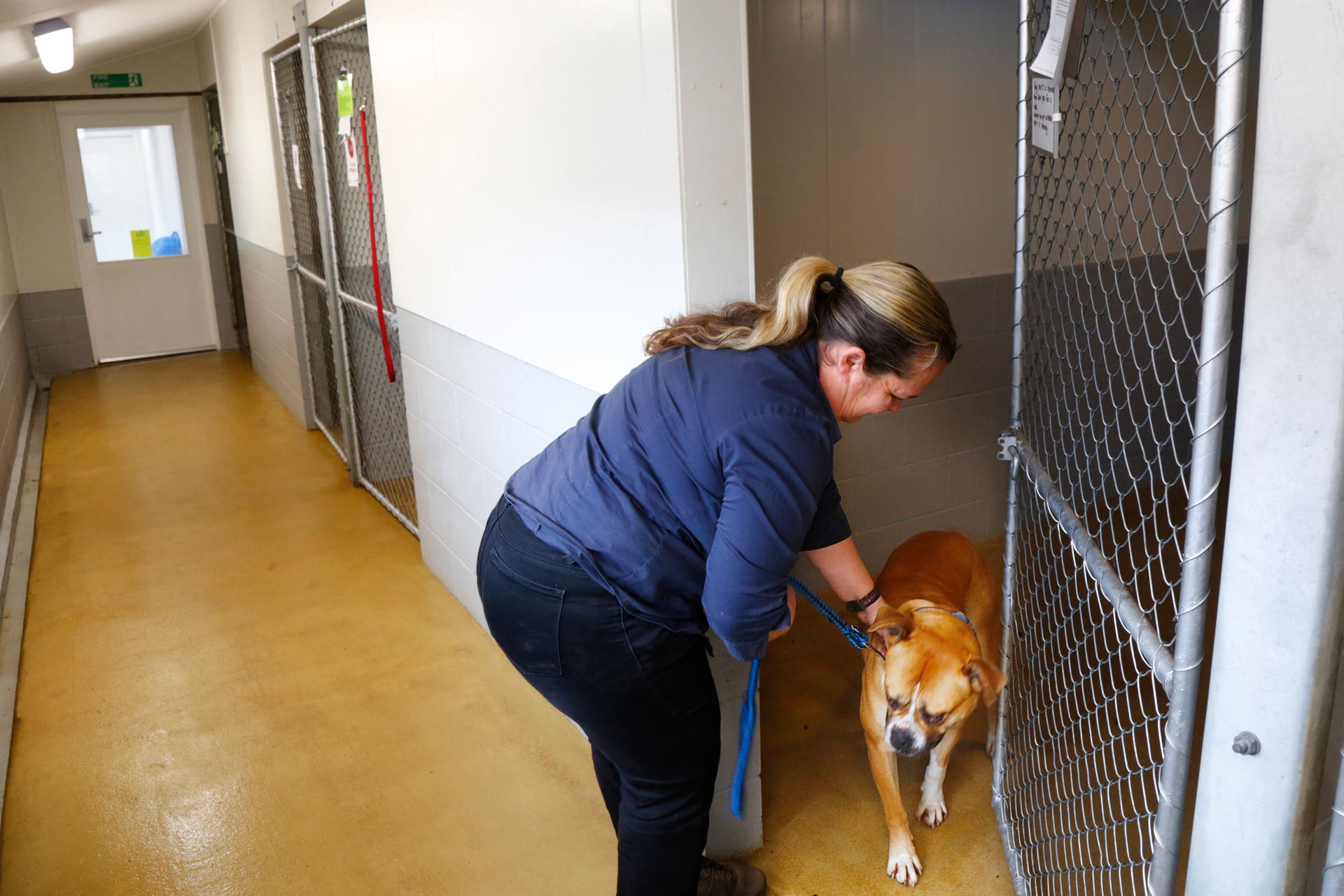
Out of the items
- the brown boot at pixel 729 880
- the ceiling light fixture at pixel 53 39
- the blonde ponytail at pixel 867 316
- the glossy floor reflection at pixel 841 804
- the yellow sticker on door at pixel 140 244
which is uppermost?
the ceiling light fixture at pixel 53 39

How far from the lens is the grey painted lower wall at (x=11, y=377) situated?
5301 mm

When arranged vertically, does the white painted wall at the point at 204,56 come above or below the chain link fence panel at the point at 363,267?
above

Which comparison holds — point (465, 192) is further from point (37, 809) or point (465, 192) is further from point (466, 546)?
point (37, 809)

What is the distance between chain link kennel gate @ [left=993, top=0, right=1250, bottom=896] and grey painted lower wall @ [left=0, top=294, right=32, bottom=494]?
483cm

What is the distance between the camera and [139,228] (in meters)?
8.45

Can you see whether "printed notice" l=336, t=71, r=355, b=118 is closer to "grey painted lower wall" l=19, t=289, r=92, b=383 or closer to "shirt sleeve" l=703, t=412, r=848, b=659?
"shirt sleeve" l=703, t=412, r=848, b=659

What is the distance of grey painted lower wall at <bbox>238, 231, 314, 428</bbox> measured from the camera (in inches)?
237

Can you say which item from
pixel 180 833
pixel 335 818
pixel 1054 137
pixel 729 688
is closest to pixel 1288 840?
pixel 1054 137

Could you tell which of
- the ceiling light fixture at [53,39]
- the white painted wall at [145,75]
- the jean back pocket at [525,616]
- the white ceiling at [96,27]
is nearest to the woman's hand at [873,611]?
the jean back pocket at [525,616]

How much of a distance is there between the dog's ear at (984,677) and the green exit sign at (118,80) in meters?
8.33

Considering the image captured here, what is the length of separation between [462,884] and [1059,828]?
136cm

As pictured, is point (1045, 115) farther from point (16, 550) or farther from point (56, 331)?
point (56, 331)

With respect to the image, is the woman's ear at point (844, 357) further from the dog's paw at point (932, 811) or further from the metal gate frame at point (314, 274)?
the metal gate frame at point (314, 274)

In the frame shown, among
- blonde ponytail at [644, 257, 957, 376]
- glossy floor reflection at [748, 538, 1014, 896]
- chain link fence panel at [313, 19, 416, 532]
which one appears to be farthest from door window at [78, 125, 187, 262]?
blonde ponytail at [644, 257, 957, 376]
